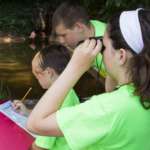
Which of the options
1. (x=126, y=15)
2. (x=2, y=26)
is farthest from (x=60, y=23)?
(x=2, y=26)

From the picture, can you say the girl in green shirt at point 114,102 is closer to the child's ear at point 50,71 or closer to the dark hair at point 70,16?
the child's ear at point 50,71

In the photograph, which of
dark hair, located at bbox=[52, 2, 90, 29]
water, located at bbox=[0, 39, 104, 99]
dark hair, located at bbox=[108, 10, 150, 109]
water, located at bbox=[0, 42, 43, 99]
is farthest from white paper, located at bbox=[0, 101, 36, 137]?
water, located at bbox=[0, 42, 43, 99]

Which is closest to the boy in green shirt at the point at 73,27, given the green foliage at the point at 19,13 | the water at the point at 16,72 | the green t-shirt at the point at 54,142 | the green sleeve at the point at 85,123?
the green t-shirt at the point at 54,142

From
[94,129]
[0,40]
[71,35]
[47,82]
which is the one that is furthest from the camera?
[0,40]

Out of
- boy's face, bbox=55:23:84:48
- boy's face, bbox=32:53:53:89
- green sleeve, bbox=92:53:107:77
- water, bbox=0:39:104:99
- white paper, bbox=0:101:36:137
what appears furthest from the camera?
water, bbox=0:39:104:99

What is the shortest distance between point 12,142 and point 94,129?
122 centimetres

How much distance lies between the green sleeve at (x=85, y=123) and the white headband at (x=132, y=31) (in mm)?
229

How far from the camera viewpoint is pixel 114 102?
1.92 metres

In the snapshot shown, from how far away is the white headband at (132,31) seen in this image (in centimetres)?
196

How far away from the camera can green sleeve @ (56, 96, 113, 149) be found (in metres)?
1.90

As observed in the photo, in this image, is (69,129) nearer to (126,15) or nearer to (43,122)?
(43,122)

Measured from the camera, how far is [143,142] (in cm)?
201

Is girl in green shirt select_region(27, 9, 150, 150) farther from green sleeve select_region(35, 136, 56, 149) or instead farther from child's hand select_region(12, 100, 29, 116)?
child's hand select_region(12, 100, 29, 116)

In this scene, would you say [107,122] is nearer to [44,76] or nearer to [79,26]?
[44,76]
